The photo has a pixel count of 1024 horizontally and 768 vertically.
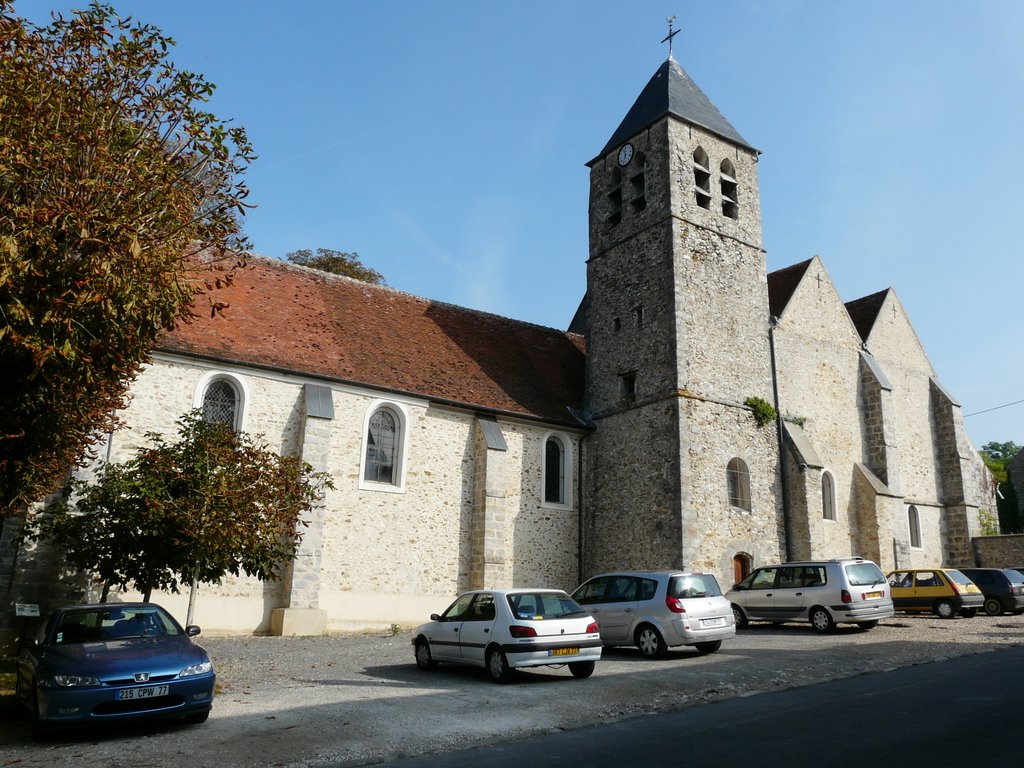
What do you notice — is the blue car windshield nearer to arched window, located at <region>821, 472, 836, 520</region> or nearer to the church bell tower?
the church bell tower

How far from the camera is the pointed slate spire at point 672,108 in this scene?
23516 millimetres

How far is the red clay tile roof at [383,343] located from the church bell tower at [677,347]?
1922mm

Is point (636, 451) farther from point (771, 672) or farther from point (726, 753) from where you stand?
point (726, 753)

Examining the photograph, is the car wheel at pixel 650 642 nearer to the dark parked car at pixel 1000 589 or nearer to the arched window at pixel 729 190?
the dark parked car at pixel 1000 589

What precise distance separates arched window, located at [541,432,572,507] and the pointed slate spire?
9589 millimetres

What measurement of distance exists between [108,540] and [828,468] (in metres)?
19.1

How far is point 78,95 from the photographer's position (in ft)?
24.8

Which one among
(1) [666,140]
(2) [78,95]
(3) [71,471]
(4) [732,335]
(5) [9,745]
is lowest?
(5) [9,745]

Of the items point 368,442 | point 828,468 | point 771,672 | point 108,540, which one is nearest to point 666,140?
point 828,468

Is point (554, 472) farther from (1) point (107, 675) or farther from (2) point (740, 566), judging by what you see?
(1) point (107, 675)

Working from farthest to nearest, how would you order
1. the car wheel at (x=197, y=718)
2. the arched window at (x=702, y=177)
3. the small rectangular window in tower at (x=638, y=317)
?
the arched window at (x=702, y=177), the small rectangular window in tower at (x=638, y=317), the car wheel at (x=197, y=718)

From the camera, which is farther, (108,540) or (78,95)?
(108,540)

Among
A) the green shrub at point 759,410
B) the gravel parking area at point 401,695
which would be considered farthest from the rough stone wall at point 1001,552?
the gravel parking area at point 401,695

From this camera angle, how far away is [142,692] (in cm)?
759
